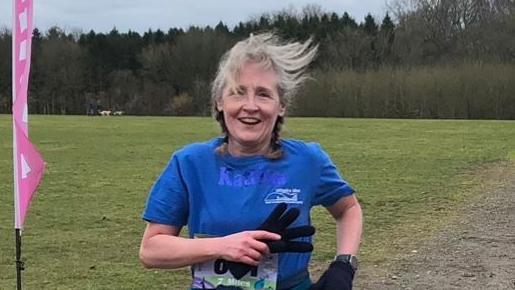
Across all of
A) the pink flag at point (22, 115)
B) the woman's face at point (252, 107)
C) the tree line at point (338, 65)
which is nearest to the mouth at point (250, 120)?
the woman's face at point (252, 107)

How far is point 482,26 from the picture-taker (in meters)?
84.6

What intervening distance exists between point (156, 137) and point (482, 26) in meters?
59.6

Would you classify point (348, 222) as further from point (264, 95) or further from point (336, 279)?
point (264, 95)

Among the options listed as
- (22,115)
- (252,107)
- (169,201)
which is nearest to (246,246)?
(169,201)

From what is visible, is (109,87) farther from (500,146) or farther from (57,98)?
(500,146)

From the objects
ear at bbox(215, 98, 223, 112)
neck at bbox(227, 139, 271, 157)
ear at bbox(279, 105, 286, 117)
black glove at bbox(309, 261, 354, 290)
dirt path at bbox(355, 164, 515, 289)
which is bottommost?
dirt path at bbox(355, 164, 515, 289)

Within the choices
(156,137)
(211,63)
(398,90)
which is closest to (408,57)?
(398,90)

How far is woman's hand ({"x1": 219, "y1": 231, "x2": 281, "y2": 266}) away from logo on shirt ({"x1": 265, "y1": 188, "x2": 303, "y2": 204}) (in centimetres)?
15

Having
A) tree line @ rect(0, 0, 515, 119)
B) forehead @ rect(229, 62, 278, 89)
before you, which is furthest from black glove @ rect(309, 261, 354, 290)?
tree line @ rect(0, 0, 515, 119)

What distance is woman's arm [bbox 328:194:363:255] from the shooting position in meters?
2.85

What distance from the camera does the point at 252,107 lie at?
2.62 m

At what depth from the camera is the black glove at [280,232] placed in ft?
8.13

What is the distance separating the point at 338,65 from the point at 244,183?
81319mm

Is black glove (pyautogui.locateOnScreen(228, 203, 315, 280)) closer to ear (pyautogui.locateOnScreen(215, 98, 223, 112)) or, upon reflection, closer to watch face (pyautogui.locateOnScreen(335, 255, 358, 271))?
watch face (pyautogui.locateOnScreen(335, 255, 358, 271))
